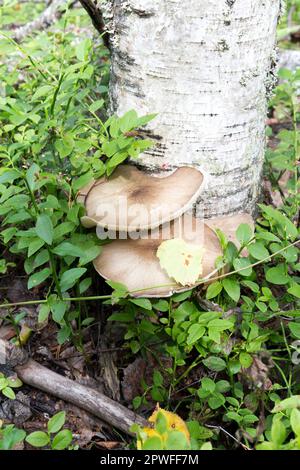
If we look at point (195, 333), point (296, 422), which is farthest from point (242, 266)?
point (296, 422)

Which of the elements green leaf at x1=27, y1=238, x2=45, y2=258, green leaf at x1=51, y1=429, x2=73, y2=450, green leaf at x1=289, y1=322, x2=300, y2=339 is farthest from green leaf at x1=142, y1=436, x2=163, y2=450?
green leaf at x1=27, y1=238, x2=45, y2=258

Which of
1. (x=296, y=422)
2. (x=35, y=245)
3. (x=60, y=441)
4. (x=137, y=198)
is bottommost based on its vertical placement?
(x=60, y=441)

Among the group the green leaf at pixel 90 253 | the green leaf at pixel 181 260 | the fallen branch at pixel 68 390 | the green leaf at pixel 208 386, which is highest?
the green leaf at pixel 90 253

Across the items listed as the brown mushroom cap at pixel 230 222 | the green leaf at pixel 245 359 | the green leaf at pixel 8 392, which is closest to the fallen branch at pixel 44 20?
the brown mushroom cap at pixel 230 222

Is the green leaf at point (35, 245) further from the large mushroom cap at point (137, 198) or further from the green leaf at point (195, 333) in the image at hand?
the green leaf at point (195, 333)

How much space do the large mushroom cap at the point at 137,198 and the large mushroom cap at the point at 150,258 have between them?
0.14 meters

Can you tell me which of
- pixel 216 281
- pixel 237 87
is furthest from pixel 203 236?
pixel 237 87

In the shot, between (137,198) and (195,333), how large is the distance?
1.96 ft

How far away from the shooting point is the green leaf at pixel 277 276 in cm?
218

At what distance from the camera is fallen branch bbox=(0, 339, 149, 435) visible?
7.19ft

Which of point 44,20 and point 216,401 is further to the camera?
point 44,20

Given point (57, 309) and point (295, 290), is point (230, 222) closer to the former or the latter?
point (295, 290)

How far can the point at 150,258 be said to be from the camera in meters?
2.16
